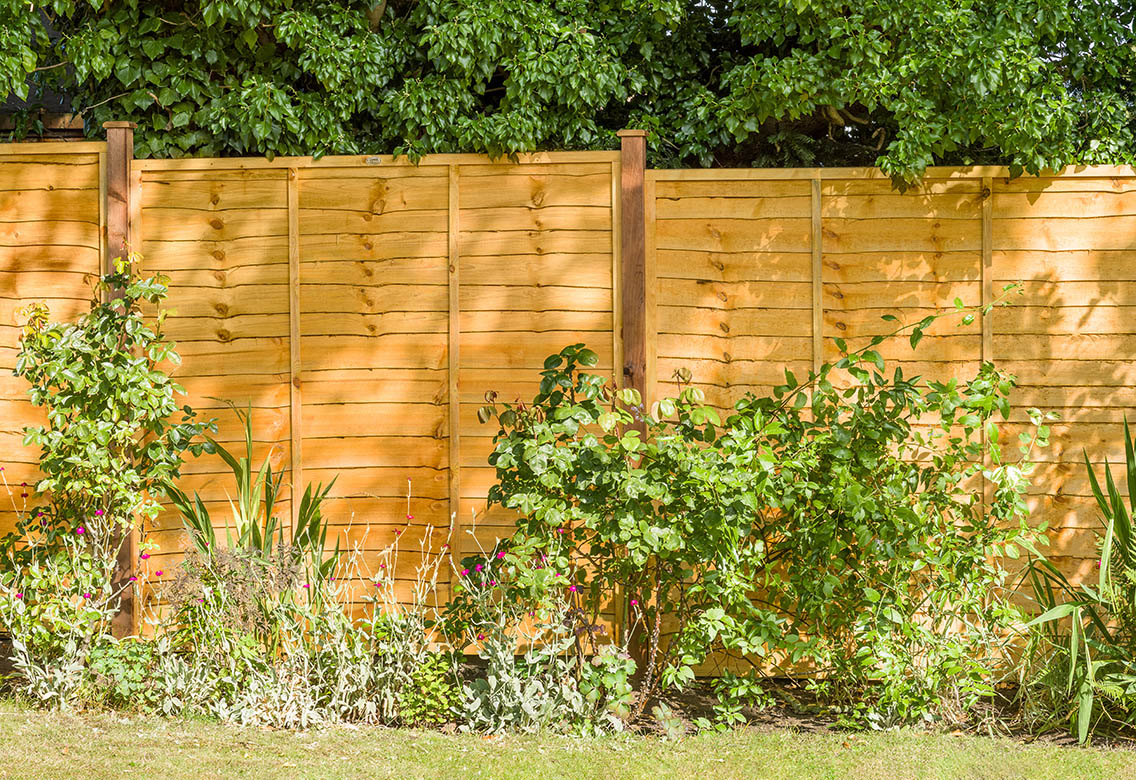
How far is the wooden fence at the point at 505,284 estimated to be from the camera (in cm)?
425

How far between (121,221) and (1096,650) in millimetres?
4477

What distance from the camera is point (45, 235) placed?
442cm

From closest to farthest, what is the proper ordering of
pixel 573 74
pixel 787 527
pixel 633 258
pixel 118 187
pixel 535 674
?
pixel 535 674 < pixel 787 527 < pixel 633 258 < pixel 118 187 < pixel 573 74

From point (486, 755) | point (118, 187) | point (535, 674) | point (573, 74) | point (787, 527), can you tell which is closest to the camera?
point (486, 755)

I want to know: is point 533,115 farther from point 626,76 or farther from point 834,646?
point 834,646

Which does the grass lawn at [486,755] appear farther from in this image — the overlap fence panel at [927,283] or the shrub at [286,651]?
the overlap fence panel at [927,283]

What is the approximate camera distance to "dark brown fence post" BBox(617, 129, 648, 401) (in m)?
4.23

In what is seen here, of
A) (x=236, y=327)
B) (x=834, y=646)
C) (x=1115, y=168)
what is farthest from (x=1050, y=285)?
(x=236, y=327)

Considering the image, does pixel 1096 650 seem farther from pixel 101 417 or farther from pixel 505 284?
pixel 101 417

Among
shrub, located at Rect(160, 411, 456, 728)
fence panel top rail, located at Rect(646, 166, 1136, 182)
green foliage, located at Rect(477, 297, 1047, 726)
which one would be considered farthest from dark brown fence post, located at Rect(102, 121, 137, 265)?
fence panel top rail, located at Rect(646, 166, 1136, 182)

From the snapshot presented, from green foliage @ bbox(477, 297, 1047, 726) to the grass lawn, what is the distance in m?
0.25

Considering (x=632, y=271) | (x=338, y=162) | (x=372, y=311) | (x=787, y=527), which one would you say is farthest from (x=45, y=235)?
(x=787, y=527)

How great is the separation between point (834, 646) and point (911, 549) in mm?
515

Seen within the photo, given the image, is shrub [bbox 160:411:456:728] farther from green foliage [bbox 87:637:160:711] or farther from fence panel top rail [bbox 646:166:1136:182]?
fence panel top rail [bbox 646:166:1136:182]
